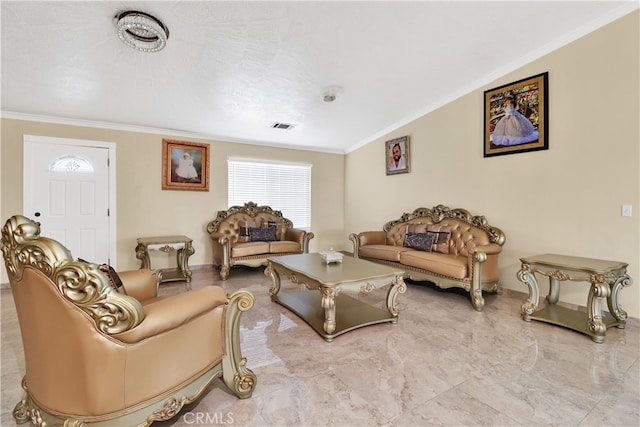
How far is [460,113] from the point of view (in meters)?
4.36

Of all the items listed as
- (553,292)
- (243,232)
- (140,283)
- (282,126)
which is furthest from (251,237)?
(553,292)

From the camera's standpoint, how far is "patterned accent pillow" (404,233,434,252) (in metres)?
4.26

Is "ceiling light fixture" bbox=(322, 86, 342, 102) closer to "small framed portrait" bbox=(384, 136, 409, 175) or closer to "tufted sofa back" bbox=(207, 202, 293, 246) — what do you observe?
"small framed portrait" bbox=(384, 136, 409, 175)

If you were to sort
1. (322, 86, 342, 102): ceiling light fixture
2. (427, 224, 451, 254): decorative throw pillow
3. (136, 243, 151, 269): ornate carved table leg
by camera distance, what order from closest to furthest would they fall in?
(322, 86, 342, 102): ceiling light fixture
(427, 224, 451, 254): decorative throw pillow
(136, 243, 151, 269): ornate carved table leg

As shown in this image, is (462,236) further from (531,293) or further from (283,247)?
(283,247)

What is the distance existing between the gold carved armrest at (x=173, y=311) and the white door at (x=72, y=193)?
3.92 m

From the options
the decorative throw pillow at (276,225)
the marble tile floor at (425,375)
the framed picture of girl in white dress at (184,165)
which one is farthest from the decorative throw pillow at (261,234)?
the marble tile floor at (425,375)

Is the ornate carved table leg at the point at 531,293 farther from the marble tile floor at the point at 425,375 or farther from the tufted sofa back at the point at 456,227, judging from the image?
the tufted sofa back at the point at 456,227

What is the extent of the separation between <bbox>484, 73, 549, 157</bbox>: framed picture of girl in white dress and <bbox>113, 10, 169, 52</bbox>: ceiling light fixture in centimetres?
395

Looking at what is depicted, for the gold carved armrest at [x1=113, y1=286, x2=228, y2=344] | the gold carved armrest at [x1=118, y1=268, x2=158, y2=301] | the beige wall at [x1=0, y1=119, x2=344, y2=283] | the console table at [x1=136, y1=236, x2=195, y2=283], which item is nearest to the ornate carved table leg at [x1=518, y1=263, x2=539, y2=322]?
the gold carved armrest at [x1=113, y1=286, x2=228, y2=344]

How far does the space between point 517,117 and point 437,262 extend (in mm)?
2115

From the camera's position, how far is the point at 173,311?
1.39 meters

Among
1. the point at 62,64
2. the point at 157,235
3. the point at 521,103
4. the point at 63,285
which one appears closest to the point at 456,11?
the point at 521,103

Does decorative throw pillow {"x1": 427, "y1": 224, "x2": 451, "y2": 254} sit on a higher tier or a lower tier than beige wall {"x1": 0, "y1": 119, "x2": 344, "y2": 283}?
lower
